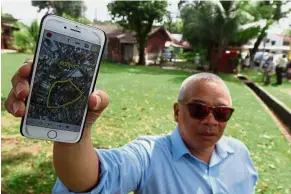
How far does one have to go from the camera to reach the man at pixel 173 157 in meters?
1.25

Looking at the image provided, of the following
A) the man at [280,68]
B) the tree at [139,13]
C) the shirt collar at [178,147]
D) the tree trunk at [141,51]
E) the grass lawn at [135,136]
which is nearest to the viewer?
the shirt collar at [178,147]

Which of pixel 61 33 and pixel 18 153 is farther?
pixel 18 153

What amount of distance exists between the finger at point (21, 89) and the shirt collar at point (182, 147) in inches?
35.9

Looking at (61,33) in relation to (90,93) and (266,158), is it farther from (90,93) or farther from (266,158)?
(266,158)

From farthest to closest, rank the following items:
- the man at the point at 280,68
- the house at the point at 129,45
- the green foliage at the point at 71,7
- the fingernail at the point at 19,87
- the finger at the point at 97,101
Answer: the green foliage at the point at 71,7, the house at the point at 129,45, the man at the point at 280,68, the finger at the point at 97,101, the fingernail at the point at 19,87

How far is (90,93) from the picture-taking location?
125 cm

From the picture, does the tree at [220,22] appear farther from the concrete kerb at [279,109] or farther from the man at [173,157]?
the man at [173,157]

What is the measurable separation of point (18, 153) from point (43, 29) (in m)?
4.60

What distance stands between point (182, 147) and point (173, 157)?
79mm

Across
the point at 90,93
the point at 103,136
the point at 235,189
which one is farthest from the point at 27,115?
the point at 103,136

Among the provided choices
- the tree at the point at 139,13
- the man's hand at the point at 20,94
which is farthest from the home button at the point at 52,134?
the tree at the point at 139,13

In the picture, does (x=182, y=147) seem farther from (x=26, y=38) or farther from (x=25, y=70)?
(x=26, y=38)

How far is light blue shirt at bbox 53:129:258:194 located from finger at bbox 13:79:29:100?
436 mm

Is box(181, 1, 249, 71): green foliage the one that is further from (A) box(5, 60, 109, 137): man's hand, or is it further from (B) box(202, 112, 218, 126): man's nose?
(A) box(5, 60, 109, 137): man's hand
